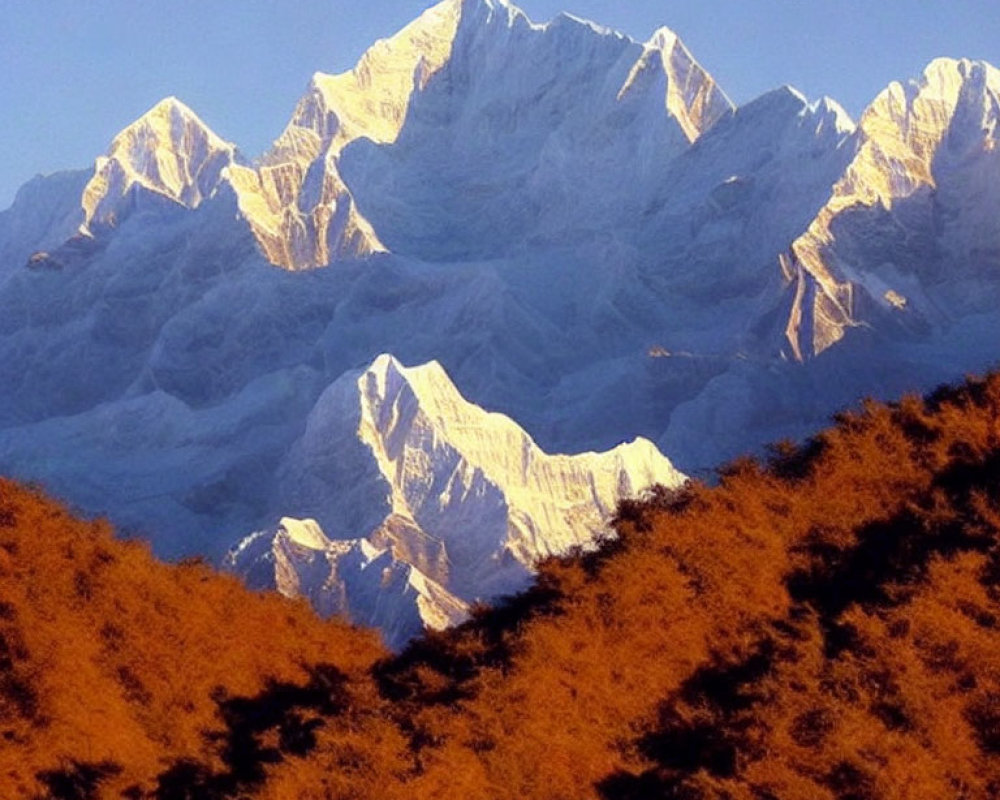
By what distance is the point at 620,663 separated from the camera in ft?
57.3

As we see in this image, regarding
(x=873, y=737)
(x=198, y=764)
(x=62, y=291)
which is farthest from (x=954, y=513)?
(x=62, y=291)

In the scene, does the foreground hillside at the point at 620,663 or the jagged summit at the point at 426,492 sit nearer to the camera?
the foreground hillside at the point at 620,663

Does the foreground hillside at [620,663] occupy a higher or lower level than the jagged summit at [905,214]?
lower

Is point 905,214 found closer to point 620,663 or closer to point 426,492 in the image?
point 426,492

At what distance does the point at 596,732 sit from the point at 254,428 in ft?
435

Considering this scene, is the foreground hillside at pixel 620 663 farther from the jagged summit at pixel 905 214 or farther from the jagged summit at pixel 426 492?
the jagged summit at pixel 905 214

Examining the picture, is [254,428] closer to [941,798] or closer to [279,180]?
[279,180]

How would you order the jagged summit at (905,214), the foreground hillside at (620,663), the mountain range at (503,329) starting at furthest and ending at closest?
the jagged summit at (905,214) < the mountain range at (503,329) < the foreground hillside at (620,663)

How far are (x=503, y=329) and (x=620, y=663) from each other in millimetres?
147751

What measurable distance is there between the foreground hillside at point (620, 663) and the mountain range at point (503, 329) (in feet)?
257

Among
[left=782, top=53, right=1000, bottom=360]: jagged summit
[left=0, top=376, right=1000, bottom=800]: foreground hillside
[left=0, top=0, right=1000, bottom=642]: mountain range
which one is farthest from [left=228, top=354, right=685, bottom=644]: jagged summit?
[left=0, top=376, right=1000, bottom=800]: foreground hillside

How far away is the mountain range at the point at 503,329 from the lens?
114188 mm

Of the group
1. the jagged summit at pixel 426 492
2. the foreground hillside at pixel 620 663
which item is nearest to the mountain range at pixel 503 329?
the jagged summit at pixel 426 492

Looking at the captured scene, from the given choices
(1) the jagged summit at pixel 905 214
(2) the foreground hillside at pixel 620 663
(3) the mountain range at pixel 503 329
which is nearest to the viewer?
(2) the foreground hillside at pixel 620 663
